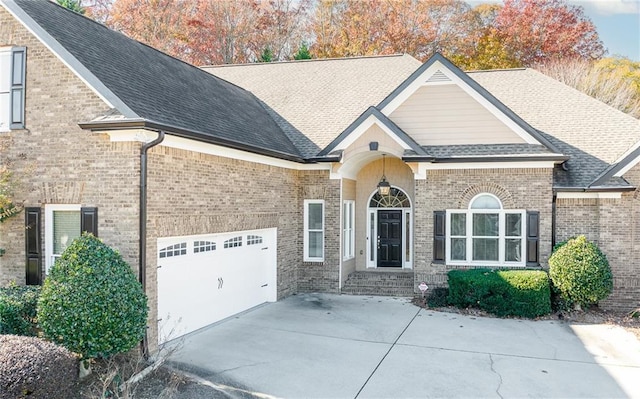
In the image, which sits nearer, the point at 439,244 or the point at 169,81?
the point at 169,81

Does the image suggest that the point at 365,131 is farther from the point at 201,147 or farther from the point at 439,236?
the point at 201,147

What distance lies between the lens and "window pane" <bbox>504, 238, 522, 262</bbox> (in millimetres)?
13984

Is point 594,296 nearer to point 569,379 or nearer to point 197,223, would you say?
point 569,379

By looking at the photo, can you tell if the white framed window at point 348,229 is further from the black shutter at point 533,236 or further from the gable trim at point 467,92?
the black shutter at point 533,236

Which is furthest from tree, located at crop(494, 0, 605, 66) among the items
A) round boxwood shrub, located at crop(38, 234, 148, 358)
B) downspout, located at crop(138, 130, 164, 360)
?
round boxwood shrub, located at crop(38, 234, 148, 358)

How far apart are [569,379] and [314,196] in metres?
8.89

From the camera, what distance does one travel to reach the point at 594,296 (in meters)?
12.4

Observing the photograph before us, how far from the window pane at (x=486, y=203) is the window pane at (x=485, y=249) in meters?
0.92

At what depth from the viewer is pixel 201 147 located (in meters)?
10.3

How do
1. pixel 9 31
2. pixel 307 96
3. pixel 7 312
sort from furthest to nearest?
pixel 307 96 < pixel 9 31 < pixel 7 312

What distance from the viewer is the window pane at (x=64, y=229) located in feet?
31.0

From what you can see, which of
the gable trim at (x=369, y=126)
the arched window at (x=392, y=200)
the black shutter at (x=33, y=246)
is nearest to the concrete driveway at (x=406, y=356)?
the black shutter at (x=33, y=246)

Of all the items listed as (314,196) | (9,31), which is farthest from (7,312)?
(314,196)

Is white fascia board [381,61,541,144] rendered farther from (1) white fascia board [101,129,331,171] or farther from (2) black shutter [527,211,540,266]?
(1) white fascia board [101,129,331,171]
